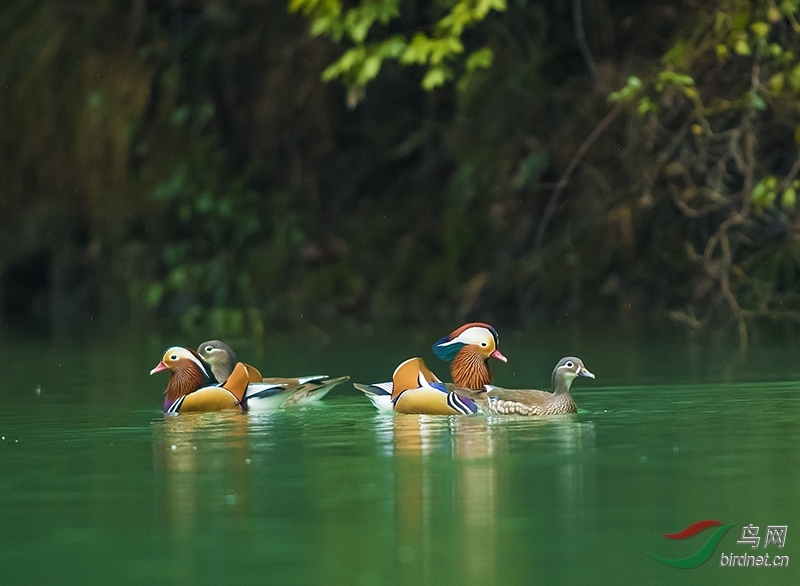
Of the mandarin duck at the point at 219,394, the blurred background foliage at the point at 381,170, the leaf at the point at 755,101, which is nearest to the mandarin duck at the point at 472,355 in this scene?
the mandarin duck at the point at 219,394

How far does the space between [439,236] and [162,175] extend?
3.06 m

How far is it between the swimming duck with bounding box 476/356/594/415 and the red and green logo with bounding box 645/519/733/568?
2.75 metres

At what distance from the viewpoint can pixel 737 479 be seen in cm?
623

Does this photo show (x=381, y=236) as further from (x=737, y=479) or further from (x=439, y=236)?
(x=737, y=479)

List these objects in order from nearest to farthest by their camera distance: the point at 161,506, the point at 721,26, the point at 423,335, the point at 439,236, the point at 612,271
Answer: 1. the point at 161,506
2. the point at 721,26
3. the point at 423,335
4. the point at 612,271
5. the point at 439,236

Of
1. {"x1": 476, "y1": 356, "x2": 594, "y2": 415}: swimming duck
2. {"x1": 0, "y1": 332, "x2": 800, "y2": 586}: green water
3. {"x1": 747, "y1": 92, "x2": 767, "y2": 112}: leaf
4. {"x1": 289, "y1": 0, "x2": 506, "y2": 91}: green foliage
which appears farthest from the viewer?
{"x1": 747, "y1": 92, "x2": 767, "y2": 112}: leaf

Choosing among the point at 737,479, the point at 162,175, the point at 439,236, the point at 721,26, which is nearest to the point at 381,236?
the point at 439,236

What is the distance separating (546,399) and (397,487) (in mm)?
2202

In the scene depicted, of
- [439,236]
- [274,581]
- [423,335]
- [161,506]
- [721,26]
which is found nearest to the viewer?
[274,581]

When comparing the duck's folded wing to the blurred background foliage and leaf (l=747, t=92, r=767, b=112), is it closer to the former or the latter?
the blurred background foliage

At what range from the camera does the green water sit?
4.91 m

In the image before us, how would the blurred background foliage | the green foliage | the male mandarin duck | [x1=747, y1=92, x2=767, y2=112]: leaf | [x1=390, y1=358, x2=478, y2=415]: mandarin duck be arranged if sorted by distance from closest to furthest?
[x1=390, y1=358, x2=478, y2=415]: mandarin duck → the male mandarin duck → the green foliage → [x1=747, y1=92, x2=767, y2=112]: leaf → the blurred background foliage

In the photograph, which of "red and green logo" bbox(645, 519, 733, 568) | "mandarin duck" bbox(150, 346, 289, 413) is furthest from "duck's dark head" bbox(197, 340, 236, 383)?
"red and green logo" bbox(645, 519, 733, 568)

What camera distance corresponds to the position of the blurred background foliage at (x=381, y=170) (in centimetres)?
1448
